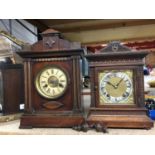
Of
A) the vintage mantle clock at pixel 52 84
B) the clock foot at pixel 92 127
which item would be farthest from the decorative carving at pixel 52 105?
the clock foot at pixel 92 127

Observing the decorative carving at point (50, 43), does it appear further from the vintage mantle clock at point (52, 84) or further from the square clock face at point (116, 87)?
the square clock face at point (116, 87)

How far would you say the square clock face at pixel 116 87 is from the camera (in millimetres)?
816

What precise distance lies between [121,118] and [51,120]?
0.29 m

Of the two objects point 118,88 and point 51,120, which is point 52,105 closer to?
point 51,120

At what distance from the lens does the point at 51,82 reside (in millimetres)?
865

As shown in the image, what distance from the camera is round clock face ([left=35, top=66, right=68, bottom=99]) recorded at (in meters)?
0.86

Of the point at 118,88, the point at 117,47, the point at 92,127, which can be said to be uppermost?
the point at 117,47

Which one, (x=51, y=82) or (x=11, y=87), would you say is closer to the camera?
(x=51, y=82)

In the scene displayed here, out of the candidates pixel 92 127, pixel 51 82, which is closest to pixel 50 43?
pixel 51 82

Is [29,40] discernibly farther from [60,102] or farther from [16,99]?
[60,102]

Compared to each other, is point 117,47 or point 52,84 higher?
point 117,47

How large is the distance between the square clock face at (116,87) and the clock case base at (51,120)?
0.40ft

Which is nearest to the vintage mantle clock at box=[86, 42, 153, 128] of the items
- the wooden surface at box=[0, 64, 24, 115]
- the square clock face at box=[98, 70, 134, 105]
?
the square clock face at box=[98, 70, 134, 105]

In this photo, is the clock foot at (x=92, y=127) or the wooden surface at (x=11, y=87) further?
the wooden surface at (x=11, y=87)
